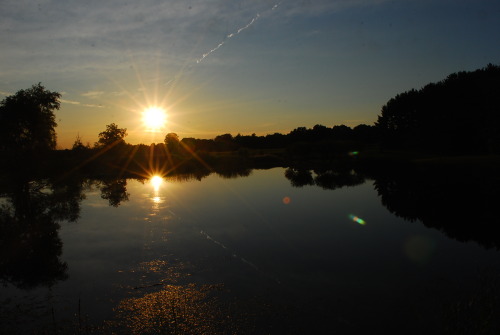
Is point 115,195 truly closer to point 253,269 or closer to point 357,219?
point 357,219

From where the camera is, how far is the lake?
1272 centimetres

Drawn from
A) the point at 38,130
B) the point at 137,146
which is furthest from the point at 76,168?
the point at 137,146

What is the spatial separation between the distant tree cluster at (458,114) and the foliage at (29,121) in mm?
84070

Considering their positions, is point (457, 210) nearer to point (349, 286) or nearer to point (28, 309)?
point (349, 286)

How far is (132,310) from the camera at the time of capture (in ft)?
45.3

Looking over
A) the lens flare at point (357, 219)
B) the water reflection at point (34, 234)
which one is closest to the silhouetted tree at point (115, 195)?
the water reflection at point (34, 234)

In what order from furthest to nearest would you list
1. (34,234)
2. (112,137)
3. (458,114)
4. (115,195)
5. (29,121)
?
(112,137), (458,114), (29,121), (115,195), (34,234)

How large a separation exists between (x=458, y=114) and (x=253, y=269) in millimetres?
76755

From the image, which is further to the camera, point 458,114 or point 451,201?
point 458,114

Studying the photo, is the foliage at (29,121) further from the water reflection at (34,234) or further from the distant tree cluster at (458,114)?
the distant tree cluster at (458,114)

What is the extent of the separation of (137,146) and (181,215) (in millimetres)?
127436

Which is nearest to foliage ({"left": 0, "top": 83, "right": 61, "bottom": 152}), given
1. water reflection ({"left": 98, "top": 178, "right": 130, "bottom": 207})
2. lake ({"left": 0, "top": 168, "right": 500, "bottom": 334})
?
water reflection ({"left": 98, "top": 178, "right": 130, "bottom": 207})

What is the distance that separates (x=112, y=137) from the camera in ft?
490

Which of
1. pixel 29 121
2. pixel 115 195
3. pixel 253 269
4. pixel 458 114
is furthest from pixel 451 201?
pixel 29 121
